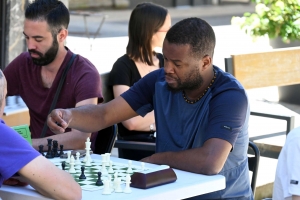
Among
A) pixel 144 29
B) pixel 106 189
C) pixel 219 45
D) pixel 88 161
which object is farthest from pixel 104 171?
pixel 219 45

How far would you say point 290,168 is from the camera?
9.80 ft

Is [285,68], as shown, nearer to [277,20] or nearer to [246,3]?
[277,20]

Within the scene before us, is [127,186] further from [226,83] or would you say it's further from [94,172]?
[226,83]

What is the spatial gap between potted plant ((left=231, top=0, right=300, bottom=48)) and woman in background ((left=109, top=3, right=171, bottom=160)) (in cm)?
203

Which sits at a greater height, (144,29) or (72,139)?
(144,29)

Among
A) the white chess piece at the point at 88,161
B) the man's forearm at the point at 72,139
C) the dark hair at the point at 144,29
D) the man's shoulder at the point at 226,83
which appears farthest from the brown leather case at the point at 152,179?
the dark hair at the point at 144,29

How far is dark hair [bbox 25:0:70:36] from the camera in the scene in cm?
430

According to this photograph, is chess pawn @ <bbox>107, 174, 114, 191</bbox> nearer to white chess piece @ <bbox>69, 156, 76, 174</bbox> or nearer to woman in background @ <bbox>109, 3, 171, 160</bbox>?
white chess piece @ <bbox>69, 156, 76, 174</bbox>

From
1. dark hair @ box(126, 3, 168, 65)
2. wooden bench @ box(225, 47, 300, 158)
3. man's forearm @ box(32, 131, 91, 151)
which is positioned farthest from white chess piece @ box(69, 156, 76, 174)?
wooden bench @ box(225, 47, 300, 158)

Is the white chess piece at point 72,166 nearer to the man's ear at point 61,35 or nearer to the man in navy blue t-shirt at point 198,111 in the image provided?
the man in navy blue t-shirt at point 198,111

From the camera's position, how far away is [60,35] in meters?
4.38

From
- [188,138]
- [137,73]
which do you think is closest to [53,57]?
[137,73]

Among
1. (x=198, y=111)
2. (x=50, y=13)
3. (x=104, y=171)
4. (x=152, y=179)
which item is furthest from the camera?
(x=50, y=13)

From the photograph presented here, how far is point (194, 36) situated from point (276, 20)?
11.8ft
